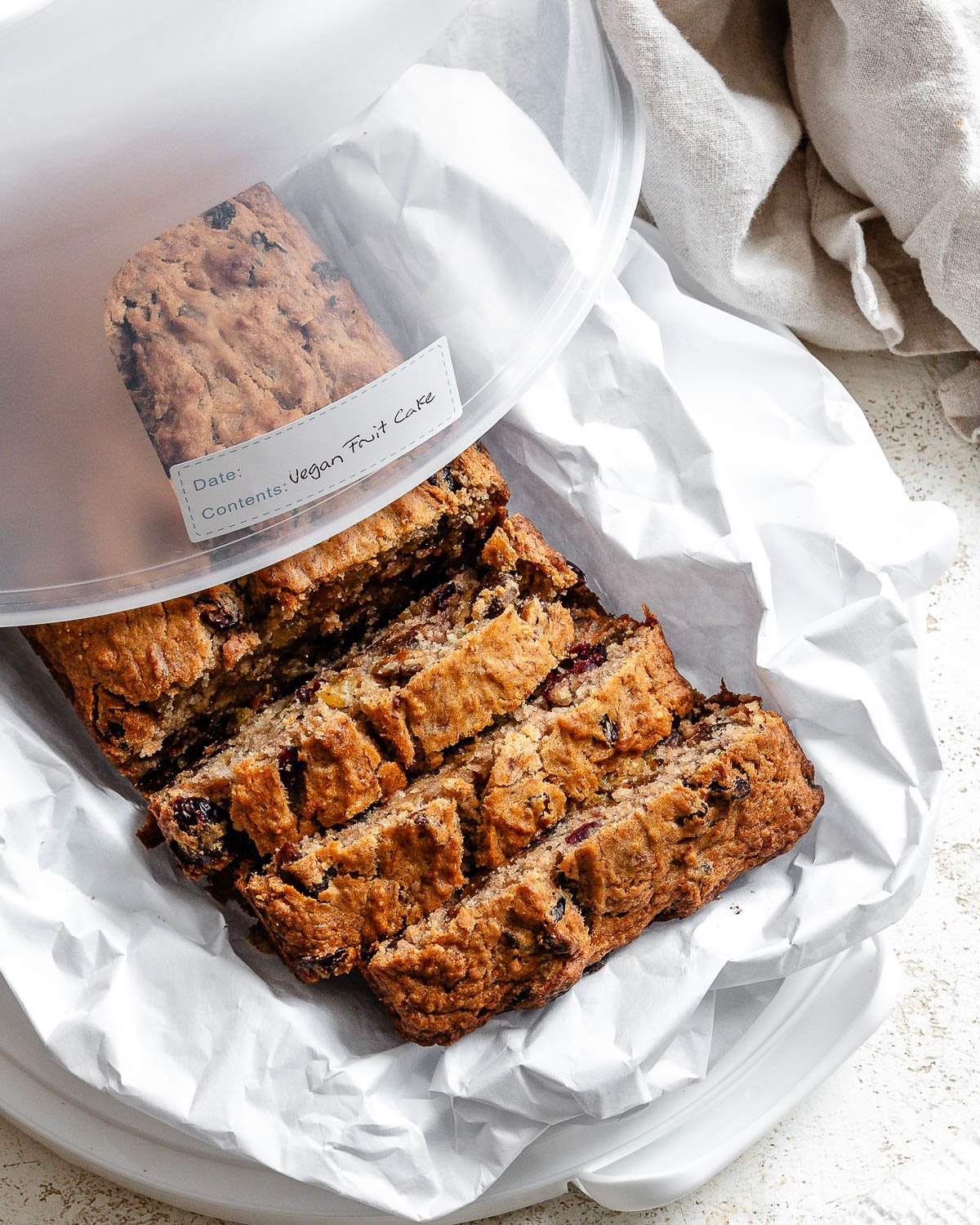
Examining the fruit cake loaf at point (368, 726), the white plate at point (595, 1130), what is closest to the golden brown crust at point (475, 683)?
the fruit cake loaf at point (368, 726)

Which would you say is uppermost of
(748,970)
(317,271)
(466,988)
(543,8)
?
(543,8)

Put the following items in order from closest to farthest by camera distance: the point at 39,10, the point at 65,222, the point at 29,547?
the point at 39,10, the point at 65,222, the point at 29,547

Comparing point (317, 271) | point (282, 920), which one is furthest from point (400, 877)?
point (317, 271)

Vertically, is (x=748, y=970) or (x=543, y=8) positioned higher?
(x=543, y=8)

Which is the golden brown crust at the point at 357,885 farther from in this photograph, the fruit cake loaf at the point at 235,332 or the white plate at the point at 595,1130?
the fruit cake loaf at the point at 235,332

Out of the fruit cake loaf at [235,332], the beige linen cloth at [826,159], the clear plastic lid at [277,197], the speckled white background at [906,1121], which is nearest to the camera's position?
the clear plastic lid at [277,197]

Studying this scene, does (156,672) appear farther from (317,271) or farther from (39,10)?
(39,10)

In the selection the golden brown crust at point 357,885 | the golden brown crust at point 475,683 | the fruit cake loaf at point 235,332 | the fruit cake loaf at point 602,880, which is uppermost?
the fruit cake loaf at point 235,332
